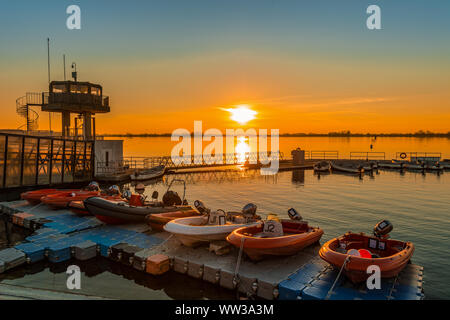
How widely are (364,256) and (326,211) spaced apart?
12.1 metres

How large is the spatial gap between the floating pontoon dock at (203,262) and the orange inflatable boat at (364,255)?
41 centimetres

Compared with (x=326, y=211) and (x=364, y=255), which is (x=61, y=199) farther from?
(x=326, y=211)

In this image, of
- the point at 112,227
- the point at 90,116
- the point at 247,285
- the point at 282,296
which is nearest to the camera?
the point at 282,296

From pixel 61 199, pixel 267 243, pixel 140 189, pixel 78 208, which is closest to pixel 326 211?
pixel 140 189

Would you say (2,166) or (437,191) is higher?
(2,166)

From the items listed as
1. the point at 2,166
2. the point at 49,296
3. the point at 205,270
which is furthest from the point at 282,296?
the point at 2,166

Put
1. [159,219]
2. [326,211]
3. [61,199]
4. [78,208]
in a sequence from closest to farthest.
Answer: [159,219] → [78,208] → [61,199] → [326,211]

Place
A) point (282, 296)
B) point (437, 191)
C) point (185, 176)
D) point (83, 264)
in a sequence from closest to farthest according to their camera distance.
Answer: point (282, 296)
point (83, 264)
point (437, 191)
point (185, 176)

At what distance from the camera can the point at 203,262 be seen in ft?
31.2

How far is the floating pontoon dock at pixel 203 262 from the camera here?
306 inches

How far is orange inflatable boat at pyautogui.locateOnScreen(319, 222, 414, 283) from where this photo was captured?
7812 mm

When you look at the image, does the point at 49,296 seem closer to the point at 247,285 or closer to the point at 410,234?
the point at 247,285
